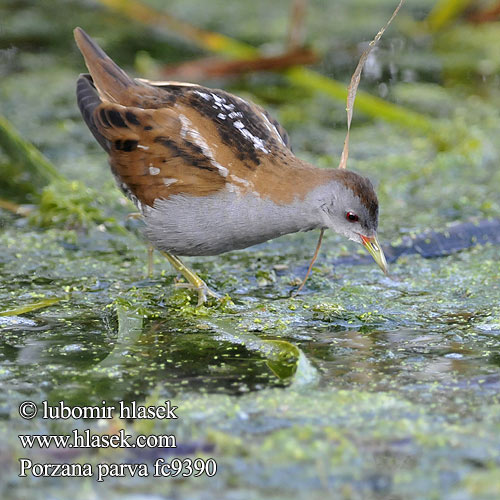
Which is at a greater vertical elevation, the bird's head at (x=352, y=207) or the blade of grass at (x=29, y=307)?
the bird's head at (x=352, y=207)

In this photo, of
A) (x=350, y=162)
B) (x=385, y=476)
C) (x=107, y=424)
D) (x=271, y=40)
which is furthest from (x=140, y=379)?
(x=271, y=40)

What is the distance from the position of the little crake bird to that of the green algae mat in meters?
0.36

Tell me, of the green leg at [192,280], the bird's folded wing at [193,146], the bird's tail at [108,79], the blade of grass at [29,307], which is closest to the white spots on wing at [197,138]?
the bird's folded wing at [193,146]

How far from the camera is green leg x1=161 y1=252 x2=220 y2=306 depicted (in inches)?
159

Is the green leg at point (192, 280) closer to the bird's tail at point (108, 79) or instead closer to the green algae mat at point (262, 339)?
the green algae mat at point (262, 339)

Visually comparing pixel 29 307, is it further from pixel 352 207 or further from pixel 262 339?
pixel 352 207

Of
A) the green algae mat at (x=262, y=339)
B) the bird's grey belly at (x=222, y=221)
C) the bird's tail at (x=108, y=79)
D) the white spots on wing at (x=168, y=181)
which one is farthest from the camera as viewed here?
the bird's tail at (x=108, y=79)

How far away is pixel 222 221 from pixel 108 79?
3.43 ft

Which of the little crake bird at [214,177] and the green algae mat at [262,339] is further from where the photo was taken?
the little crake bird at [214,177]

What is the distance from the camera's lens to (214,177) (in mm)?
3805

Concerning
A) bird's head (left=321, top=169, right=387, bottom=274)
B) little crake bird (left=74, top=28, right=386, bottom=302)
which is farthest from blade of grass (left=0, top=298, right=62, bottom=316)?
bird's head (left=321, top=169, right=387, bottom=274)

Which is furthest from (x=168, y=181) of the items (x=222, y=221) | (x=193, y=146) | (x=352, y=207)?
(x=352, y=207)

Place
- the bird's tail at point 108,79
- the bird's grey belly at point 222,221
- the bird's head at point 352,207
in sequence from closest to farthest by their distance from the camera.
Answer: the bird's head at point 352,207
the bird's grey belly at point 222,221
the bird's tail at point 108,79

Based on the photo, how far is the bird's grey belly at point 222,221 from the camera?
3.74m
